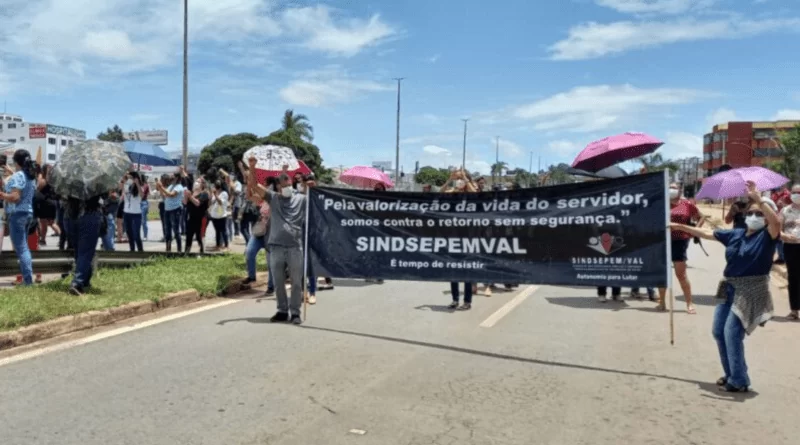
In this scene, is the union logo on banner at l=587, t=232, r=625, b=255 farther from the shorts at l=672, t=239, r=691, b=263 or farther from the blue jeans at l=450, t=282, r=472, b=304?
the shorts at l=672, t=239, r=691, b=263

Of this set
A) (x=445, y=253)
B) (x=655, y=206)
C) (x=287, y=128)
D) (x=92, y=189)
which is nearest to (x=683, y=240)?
(x=655, y=206)

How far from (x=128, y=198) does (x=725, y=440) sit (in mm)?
12217

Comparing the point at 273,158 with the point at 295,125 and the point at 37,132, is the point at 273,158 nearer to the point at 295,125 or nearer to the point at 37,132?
the point at 295,125

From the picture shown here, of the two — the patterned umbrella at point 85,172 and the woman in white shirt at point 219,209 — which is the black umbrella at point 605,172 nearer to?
the woman in white shirt at point 219,209

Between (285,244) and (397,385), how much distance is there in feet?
9.20

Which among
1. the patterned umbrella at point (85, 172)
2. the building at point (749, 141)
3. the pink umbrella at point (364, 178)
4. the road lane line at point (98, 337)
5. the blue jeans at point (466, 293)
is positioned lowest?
the road lane line at point (98, 337)

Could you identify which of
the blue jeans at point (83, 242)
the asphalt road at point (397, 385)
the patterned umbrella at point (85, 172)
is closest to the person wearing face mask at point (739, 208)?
the asphalt road at point (397, 385)

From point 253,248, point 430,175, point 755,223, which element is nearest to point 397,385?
point 755,223

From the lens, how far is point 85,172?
778cm

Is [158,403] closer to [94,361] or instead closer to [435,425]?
[94,361]

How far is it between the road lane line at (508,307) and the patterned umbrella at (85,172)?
4.76 m

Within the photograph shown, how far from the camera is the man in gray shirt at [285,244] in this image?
24.5 feet

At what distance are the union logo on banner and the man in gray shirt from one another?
3.19 m

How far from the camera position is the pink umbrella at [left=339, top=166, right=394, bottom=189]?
1275cm
